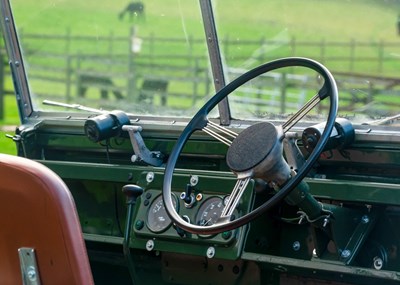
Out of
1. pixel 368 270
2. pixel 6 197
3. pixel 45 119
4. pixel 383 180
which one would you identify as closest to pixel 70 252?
pixel 6 197

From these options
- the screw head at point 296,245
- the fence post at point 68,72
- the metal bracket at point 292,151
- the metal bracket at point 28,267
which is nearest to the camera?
the metal bracket at point 28,267

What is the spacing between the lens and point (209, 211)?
3969mm

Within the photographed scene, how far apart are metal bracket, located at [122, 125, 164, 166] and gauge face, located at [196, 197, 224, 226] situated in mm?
554

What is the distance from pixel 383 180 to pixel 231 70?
98 cm

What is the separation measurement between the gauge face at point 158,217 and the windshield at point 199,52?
586 mm

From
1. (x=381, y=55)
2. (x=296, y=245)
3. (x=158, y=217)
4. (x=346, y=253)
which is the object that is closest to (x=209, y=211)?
(x=158, y=217)

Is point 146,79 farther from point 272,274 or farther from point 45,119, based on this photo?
point 272,274

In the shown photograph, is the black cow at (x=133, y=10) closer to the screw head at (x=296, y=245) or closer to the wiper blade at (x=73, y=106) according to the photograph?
the wiper blade at (x=73, y=106)

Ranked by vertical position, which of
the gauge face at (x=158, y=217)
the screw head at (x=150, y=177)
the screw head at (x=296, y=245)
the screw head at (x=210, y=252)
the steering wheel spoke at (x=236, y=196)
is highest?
the steering wheel spoke at (x=236, y=196)

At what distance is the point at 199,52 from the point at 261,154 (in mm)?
1484

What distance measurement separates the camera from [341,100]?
3.99m

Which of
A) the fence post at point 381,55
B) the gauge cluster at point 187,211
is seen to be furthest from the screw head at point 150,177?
the fence post at point 381,55

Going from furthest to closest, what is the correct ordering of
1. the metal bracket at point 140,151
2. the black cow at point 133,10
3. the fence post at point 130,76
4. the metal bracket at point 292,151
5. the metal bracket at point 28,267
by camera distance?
the fence post at point 130,76 → the black cow at point 133,10 → the metal bracket at point 140,151 → the metal bracket at point 292,151 → the metal bracket at point 28,267

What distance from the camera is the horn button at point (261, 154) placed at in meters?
3.09
